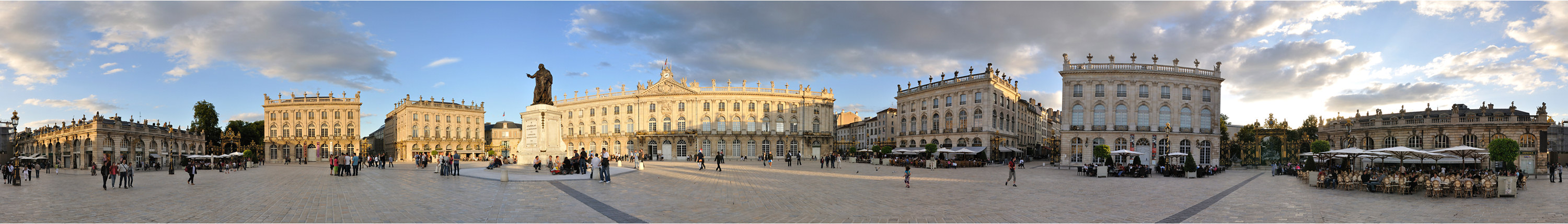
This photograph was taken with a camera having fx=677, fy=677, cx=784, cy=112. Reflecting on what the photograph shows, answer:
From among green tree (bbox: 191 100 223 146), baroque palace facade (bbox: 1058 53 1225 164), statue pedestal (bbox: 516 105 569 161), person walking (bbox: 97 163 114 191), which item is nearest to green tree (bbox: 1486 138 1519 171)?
baroque palace facade (bbox: 1058 53 1225 164)

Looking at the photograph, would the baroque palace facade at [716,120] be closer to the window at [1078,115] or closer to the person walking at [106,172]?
the window at [1078,115]

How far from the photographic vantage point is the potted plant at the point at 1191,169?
27.9 metres

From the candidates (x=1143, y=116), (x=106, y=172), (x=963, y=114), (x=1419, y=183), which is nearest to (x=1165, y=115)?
(x=1143, y=116)

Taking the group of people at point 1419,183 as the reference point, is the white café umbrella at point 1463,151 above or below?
above

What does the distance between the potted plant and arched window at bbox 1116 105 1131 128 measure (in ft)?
72.6

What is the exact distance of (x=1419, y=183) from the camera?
59.5ft

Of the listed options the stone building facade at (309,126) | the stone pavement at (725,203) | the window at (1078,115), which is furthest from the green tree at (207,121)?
the window at (1078,115)

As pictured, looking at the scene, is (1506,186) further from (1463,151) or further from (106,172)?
(106,172)

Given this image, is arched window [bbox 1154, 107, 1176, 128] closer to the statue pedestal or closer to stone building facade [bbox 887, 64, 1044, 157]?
stone building facade [bbox 887, 64, 1044, 157]

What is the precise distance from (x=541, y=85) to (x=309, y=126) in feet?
207

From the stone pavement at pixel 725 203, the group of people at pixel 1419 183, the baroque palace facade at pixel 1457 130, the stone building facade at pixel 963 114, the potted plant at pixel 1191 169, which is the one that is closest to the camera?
the stone pavement at pixel 725 203

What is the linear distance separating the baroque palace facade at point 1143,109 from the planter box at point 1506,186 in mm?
33621

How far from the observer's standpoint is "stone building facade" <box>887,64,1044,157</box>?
184 feet

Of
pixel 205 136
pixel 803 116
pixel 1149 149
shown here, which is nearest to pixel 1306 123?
pixel 1149 149
